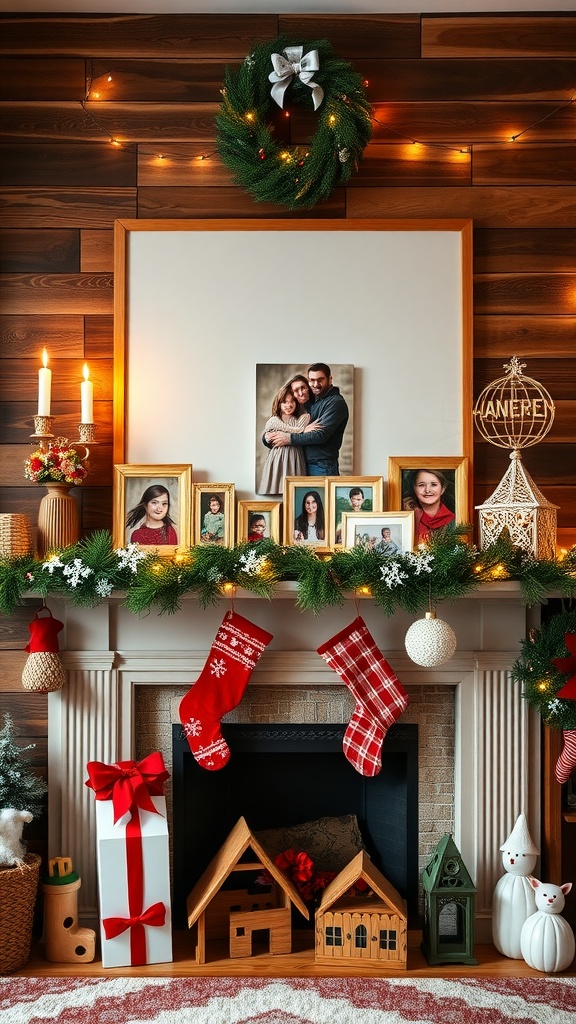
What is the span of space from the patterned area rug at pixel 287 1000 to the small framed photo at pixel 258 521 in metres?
1.21

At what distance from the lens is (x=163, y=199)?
264 centimetres

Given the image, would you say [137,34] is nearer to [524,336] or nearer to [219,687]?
[524,336]

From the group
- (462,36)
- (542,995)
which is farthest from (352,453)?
(542,995)

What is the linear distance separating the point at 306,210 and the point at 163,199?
0.44 metres

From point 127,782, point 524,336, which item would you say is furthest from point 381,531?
point 127,782

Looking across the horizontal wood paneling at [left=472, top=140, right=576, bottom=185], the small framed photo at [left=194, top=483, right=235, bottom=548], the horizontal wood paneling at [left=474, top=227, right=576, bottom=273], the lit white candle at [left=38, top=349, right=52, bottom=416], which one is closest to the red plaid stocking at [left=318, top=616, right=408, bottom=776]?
the small framed photo at [left=194, top=483, right=235, bottom=548]

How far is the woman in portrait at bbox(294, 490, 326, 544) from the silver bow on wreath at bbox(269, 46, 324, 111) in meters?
1.17

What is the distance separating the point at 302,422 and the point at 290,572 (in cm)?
50

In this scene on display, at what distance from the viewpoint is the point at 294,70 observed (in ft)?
8.26

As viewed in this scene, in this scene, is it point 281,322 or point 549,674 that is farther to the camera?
point 281,322

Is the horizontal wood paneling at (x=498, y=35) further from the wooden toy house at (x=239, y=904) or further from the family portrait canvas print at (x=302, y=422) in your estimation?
the wooden toy house at (x=239, y=904)

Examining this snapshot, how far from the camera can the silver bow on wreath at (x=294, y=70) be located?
249 centimetres

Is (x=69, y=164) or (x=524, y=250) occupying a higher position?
(x=69, y=164)

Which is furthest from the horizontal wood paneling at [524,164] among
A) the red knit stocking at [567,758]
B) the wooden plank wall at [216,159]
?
the red knit stocking at [567,758]
